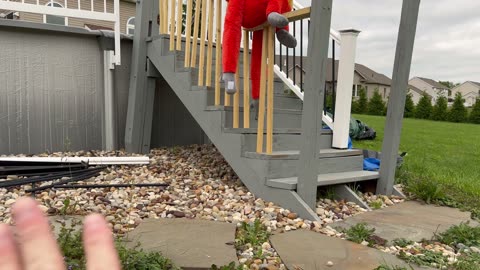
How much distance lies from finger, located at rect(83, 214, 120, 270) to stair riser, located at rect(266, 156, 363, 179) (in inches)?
85.8

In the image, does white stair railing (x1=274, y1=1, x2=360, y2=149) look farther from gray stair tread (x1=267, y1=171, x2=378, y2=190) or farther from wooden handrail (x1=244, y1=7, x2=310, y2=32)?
wooden handrail (x1=244, y1=7, x2=310, y2=32)

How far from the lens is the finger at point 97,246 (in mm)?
611

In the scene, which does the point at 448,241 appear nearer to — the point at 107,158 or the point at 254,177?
the point at 254,177

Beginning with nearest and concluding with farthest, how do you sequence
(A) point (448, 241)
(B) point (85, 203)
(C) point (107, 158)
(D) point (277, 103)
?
(A) point (448, 241), (B) point (85, 203), (C) point (107, 158), (D) point (277, 103)

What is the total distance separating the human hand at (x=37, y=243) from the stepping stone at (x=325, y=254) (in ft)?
4.47

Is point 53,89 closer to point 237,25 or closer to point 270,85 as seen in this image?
point 237,25

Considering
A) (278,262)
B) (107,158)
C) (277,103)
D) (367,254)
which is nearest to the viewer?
(278,262)

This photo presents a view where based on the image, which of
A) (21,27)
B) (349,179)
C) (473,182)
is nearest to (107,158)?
(21,27)

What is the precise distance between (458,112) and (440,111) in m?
1.07

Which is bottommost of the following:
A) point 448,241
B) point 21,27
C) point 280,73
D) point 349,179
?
point 448,241

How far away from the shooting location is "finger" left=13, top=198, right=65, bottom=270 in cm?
61

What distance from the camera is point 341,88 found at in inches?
137

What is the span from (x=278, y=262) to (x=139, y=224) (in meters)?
0.91

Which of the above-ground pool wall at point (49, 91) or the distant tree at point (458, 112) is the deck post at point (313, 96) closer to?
the above-ground pool wall at point (49, 91)
